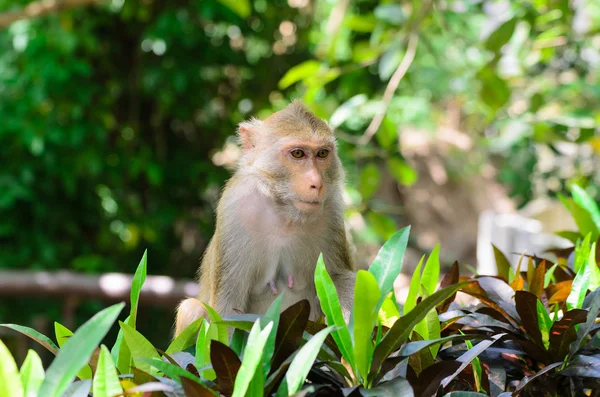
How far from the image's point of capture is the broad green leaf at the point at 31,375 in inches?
42.3

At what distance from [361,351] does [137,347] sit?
0.40 m

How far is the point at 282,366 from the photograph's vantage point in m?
1.12

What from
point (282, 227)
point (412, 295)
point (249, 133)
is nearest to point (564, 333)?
point (412, 295)

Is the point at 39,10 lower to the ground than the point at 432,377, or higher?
higher

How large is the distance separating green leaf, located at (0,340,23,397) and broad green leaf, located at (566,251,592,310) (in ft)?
3.72

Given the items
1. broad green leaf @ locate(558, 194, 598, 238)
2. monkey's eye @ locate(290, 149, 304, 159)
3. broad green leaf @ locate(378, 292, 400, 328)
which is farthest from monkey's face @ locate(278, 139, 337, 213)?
broad green leaf @ locate(378, 292, 400, 328)

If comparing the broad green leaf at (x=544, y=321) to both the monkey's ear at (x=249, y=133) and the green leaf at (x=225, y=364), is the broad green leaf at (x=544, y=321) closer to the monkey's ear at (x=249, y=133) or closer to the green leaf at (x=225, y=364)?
the green leaf at (x=225, y=364)

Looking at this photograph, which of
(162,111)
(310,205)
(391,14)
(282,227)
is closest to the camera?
(310,205)

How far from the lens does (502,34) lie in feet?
10.9

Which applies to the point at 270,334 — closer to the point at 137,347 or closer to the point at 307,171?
the point at 137,347

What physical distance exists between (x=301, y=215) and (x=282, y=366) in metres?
1.39

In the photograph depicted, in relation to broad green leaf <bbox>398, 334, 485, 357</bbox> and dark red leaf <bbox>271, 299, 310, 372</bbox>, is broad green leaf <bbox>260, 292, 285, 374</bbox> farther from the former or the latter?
broad green leaf <bbox>398, 334, 485, 357</bbox>

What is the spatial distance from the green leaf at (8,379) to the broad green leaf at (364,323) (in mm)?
544

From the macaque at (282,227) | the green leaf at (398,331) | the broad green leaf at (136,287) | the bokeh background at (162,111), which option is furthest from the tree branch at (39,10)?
the green leaf at (398,331)
